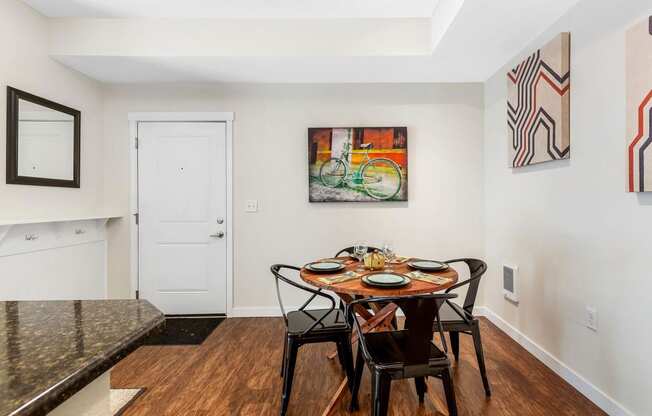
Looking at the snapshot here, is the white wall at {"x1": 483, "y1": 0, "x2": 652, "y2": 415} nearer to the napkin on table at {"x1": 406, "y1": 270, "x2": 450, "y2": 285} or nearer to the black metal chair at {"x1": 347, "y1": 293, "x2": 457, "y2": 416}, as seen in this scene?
the napkin on table at {"x1": 406, "y1": 270, "x2": 450, "y2": 285}

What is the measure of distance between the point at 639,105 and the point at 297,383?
8.29 ft

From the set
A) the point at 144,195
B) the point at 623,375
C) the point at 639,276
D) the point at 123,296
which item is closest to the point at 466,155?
the point at 639,276

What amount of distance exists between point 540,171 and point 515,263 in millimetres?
844

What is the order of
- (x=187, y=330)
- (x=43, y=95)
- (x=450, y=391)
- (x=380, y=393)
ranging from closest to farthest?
(x=380, y=393)
(x=450, y=391)
(x=43, y=95)
(x=187, y=330)

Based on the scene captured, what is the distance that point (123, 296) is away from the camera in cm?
334

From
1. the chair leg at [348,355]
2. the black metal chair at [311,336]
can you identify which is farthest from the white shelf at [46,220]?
the chair leg at [348,355]

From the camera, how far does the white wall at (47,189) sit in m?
2.37

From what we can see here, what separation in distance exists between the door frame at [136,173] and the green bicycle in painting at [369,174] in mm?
991

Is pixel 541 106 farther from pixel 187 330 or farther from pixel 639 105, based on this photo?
pixel 187 330

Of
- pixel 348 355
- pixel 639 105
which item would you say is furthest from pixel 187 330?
pixel 639 105

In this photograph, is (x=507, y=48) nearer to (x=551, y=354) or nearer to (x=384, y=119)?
(x=384, y=119)

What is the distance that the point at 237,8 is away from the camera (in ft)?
8.47

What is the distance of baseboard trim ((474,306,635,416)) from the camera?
1812 mm

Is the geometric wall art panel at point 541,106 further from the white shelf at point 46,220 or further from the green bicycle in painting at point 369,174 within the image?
the white shelf at point 46,220
